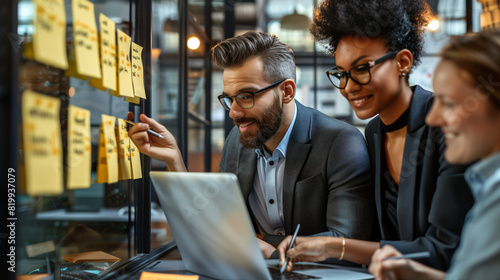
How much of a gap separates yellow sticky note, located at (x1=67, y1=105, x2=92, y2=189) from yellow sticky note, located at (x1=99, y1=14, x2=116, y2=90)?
12cm

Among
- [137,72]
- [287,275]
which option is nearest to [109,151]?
[137,72]

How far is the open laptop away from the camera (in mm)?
931

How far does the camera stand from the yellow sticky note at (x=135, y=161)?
125 centimetres

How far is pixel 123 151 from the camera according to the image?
3.90 feet

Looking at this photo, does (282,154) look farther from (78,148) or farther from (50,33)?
(50,33)

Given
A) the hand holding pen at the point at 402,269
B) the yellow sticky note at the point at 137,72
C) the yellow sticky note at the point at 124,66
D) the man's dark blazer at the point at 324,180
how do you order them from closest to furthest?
the hand holding pen at the point at 402,269
the yellow sticky note at the point at 124,66
the yellow sticky note at the point at 137,72
the man's dark blazer at the point at 324,180

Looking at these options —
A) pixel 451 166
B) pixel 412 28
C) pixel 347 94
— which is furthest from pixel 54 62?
pixel 412 28

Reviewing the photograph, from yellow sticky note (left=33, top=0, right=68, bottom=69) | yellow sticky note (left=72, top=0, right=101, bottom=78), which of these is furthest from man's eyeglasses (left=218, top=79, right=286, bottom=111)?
yellow sticky note (left=33, top=0, right=68, bottom=69)

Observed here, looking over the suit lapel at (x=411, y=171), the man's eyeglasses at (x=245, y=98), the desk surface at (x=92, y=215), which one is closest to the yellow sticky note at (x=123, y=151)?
the man's eyeglasses at (x=245, y=98)

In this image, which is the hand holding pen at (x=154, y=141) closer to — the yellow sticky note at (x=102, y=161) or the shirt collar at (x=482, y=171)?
the yellow sticky note at (x=102, y=161)

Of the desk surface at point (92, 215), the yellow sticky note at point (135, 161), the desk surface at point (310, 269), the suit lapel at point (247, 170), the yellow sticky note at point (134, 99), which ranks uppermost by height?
the yellow sticky note at point (134, 99)

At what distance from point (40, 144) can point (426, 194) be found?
0.97 metres

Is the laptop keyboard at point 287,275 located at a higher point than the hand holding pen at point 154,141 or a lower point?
lower

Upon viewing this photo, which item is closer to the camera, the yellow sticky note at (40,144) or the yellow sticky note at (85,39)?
the yellow sticky note at (40,144)
